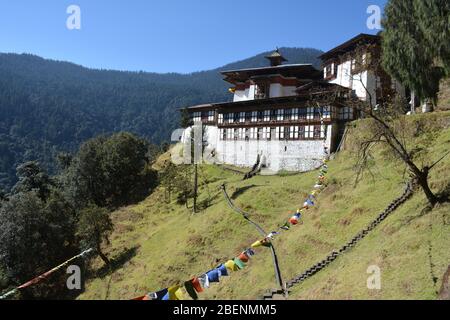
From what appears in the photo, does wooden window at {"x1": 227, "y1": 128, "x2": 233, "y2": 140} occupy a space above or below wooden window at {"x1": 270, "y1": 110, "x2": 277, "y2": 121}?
below

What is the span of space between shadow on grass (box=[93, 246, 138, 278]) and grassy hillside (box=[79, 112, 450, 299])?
195mm

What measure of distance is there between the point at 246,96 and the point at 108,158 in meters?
A: 28.0

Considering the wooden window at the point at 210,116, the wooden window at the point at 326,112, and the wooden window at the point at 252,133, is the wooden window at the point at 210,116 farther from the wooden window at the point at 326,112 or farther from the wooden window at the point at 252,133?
the wooden window at the point at 326,112

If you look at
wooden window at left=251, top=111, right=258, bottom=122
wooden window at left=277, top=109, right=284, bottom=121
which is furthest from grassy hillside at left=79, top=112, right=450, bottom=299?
wooden window at left=251, top=111, right=258, bottom=122

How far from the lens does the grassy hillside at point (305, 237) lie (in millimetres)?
22516

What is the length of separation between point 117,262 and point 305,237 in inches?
1005

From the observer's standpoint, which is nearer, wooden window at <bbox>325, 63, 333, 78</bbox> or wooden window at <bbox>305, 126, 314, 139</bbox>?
wooden window at <bbox>305, 126, 314, 139</bbox>

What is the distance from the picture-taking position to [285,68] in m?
74.9

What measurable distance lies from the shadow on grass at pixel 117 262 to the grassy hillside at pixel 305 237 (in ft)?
0.64

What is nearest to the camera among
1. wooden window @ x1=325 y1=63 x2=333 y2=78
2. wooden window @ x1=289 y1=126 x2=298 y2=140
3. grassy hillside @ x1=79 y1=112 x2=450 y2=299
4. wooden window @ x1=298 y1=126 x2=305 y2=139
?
grassy hillside @ x1=79 y1=112 x2=450 y2=299

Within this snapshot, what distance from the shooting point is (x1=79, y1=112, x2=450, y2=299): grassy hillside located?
2252 cm

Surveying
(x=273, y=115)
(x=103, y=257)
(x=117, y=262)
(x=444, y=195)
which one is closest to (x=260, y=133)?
(x=273, y=115)

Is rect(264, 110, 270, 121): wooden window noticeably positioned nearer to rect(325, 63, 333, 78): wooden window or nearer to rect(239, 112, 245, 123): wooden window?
rect(239, 112, 245, 123): wooden window

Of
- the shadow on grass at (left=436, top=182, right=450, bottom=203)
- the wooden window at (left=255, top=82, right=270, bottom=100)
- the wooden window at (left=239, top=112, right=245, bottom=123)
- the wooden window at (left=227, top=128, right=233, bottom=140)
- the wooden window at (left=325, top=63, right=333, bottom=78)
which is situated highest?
the wooden window at (left=325, top=63, right=333, bottom=78)
